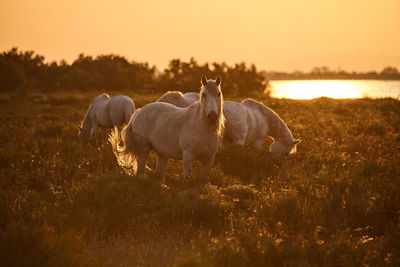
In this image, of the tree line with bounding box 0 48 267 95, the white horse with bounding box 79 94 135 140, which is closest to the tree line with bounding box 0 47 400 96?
the tree line with bounding box 0 48 267 95

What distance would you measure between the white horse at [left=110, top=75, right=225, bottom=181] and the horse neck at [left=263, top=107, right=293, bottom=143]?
11.9ft

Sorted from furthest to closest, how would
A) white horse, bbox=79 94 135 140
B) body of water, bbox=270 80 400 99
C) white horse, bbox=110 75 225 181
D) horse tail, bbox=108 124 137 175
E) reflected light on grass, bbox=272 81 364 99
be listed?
1. reflected light on grass, bbox=272 81 364 99
2. body of water, bbox=270 80 400 99
3. white horse, bbox=79 94 135 140
4. horse tail, bbox=108 124 137 175
5. white horse, bbox=110 75 225 181

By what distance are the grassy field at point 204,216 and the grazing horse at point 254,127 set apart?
0.50m

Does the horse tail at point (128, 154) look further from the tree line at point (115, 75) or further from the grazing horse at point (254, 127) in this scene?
the tree line at point (115, 75)

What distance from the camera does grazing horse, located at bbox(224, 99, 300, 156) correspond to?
943cm

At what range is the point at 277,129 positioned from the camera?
401 inches

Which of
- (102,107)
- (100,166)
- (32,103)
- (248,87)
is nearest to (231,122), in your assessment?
(100,166)

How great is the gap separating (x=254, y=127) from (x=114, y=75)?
113 ft

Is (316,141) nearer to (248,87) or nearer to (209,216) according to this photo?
(209,216)

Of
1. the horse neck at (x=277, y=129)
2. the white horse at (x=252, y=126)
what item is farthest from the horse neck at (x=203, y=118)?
the horse neck at (x=277, y=129)

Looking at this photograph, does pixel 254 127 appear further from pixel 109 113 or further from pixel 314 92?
pixel 314 92

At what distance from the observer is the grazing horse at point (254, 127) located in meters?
9.43

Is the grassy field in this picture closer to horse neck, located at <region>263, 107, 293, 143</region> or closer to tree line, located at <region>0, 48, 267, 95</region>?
horse neck, located at <region>263, 107, 293, 143</region>

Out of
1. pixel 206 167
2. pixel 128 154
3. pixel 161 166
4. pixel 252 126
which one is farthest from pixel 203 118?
pixel 252 126
